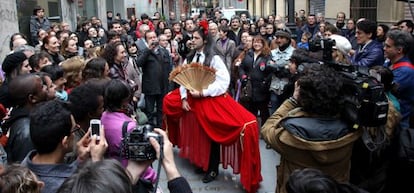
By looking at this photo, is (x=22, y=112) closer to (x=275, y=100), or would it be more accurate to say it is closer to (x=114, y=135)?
(x=114, y=135)

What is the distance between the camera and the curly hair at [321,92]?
2.82 m

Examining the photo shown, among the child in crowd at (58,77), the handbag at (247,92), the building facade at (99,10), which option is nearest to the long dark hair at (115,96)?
the child in crowd at (58,77)

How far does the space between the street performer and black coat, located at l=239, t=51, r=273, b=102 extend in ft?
5.23

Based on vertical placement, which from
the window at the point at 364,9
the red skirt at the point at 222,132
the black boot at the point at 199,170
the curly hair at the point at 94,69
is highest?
the window at the point at 364,9

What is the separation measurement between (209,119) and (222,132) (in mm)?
204

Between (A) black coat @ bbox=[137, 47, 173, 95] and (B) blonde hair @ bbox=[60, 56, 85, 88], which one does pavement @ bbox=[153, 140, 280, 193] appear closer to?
(B) blonde hair @ bbox=[60, 56, 85, 88]

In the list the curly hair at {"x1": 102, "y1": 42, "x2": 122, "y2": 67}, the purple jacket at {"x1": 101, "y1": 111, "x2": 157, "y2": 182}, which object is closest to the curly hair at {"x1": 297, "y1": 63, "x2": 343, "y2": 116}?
the purple jacket at {"x1": 101, "y1": 111, "x2": 157, "y2": 182}

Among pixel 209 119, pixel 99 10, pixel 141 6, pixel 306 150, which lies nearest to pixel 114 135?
pixel 306 150

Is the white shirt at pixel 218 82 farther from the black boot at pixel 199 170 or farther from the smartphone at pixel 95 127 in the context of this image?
the smartphone at pixel 95 127

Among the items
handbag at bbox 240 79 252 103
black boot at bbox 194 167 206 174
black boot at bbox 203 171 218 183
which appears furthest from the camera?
handbag at bbox 240 79 252 103

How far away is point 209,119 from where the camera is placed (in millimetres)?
5145

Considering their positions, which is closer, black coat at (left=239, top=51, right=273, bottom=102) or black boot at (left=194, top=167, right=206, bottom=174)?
black boot at (left=194, top=167, right=206, bottom=174)

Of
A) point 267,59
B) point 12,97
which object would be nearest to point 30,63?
point 12,97

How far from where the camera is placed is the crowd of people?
7.25 feet
